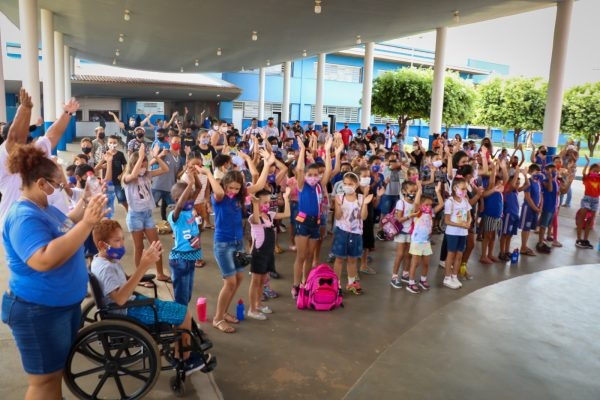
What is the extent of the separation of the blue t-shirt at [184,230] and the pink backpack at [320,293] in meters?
1.53

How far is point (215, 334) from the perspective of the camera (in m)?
4.59

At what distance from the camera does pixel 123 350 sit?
3.22m

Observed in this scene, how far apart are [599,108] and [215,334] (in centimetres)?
2092

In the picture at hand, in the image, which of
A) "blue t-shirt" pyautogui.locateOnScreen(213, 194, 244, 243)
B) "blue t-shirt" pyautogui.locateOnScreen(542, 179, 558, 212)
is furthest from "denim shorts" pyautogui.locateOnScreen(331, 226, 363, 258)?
"blue t-shirt" pyautogui.locateOnScreen(542, 179, 558, 212)

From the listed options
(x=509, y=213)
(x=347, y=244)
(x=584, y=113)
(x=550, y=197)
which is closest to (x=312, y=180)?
(x=347, y=244)

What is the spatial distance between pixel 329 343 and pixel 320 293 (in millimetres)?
867

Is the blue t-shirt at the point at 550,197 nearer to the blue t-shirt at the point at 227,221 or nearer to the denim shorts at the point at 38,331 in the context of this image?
the blue t-shirt at the point at 227,221

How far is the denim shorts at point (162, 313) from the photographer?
10.9ft

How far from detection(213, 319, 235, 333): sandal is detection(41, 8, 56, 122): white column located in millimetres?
12340

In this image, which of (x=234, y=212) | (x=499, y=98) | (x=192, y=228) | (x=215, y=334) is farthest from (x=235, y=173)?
(x=499, y=98)

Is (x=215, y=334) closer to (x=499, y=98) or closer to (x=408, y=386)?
(x=408, y=386)

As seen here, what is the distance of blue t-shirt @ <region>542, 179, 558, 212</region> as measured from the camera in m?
8.39

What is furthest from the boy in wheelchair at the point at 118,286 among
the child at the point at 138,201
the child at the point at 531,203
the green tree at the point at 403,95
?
the green tree at the point at 403,95

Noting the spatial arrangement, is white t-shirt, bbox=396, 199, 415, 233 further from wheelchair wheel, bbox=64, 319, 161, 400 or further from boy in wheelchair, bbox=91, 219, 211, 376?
wheelchair wheel, bbox=64, 319, 161, 400
